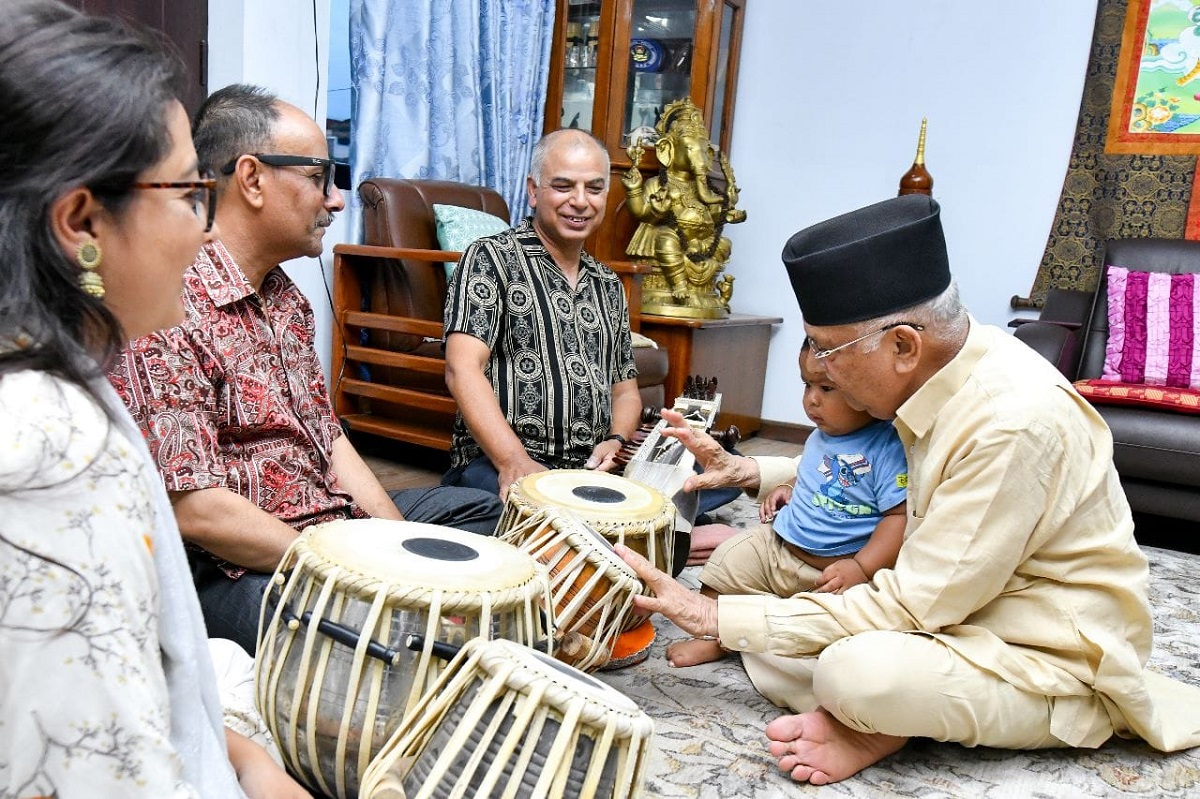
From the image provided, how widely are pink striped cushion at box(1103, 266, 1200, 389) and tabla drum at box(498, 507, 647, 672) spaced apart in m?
3.10

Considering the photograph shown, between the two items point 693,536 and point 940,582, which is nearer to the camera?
point 940,582

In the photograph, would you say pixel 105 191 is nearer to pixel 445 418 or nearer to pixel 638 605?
pixel 638 605

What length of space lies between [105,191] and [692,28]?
15.1 feet

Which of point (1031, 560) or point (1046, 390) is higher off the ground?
point (1046, 390)

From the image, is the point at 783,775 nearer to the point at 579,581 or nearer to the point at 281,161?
the point at 579,581

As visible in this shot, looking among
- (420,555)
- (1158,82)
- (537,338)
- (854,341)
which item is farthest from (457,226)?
(1158,82)

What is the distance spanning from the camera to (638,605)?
1557 mm

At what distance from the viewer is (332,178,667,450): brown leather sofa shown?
11.8 feet

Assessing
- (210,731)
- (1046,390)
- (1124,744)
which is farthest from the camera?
(1124,744)

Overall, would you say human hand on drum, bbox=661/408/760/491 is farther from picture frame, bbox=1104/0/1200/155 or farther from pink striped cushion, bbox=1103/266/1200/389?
picture frame, bbox=1104/0/1200/155

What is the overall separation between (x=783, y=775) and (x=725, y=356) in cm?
322

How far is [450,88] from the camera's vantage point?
13.4ft

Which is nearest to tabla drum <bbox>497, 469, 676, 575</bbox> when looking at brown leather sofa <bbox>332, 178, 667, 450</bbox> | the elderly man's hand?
the elderly man's hand

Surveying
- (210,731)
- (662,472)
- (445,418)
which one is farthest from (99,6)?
(210,731)
